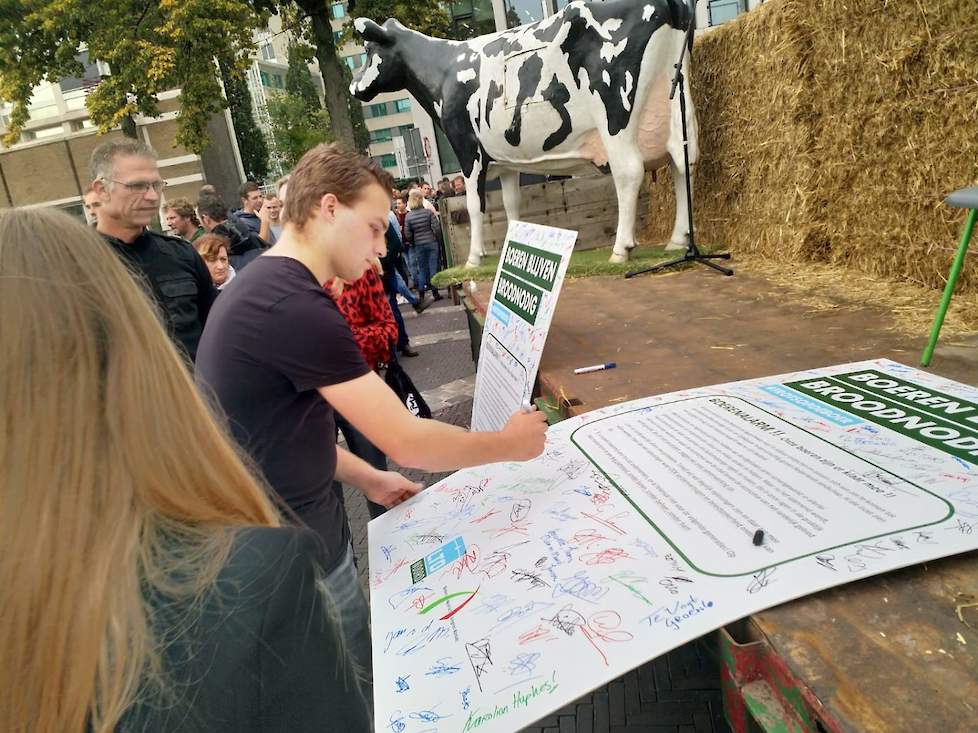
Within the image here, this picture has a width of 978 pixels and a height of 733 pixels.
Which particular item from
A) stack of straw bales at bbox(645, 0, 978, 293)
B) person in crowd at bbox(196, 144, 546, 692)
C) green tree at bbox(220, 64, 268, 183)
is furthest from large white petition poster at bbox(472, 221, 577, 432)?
green tree at bbox(220, 64, 268, 183)

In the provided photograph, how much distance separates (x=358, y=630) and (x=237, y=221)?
16.8 ft

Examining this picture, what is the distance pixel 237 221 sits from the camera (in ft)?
19.4

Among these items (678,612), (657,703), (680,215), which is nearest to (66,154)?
(680,215)

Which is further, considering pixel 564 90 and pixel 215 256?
pixel 564 90

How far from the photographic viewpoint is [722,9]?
12.3 metres

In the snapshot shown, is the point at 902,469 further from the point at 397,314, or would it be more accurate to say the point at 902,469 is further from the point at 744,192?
the point at 397,314

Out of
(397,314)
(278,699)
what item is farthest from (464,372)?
(278,699)

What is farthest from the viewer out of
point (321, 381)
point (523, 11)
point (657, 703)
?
point (523, 11)

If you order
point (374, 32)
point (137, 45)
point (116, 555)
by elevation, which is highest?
point (137, 45)

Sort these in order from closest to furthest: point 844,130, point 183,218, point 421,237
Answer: point 844,130, point 183,218, point 421,237

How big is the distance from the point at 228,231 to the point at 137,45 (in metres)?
13.6
